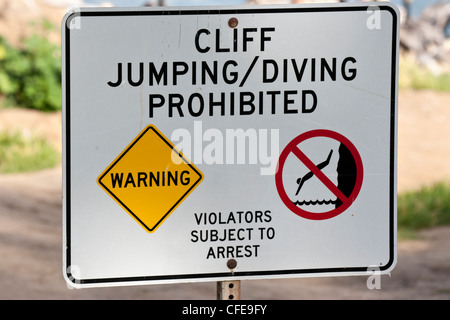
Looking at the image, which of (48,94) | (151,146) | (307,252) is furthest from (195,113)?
(48,94)

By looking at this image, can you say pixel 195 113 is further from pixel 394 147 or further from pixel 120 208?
pixel 394 147

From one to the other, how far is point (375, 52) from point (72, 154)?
94 centimetres

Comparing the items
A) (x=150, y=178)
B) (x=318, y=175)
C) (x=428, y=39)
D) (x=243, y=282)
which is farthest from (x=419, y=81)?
(x=150, y=178)

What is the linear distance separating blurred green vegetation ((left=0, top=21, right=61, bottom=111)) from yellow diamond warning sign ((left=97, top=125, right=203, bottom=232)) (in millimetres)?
12802

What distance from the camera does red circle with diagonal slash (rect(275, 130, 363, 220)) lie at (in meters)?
2.02

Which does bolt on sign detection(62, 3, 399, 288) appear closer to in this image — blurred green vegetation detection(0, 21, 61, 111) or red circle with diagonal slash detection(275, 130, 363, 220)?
red circle with diagonal slash detection(275, 130, 363, 220)

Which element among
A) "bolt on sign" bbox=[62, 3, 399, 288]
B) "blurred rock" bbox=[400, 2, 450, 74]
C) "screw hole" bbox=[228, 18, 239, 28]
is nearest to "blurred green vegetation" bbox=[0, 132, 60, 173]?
"bolt on sign" bbox=[62, 3, 399, 288]

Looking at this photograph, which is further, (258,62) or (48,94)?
(48,94)

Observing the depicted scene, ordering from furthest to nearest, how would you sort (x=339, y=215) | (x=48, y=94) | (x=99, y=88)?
(x=48, y=94)
(x=339, y=215)
(x=99, y=88)

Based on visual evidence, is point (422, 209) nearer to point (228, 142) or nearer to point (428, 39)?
point (228, 142)

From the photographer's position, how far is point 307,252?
2043 mm

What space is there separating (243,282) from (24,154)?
6.77m

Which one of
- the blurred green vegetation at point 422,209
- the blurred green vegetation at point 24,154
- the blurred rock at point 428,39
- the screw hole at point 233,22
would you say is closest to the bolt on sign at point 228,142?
the screw hole at point 233,22

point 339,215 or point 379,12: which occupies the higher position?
point 379,12
